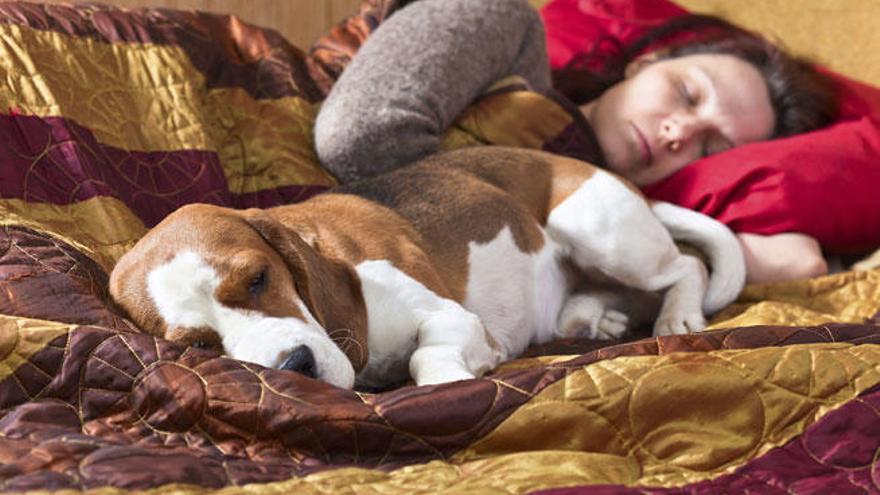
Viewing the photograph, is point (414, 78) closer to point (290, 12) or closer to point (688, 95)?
point (688, 95)

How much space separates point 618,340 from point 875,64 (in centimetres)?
163

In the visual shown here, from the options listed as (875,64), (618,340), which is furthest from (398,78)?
(875,64)

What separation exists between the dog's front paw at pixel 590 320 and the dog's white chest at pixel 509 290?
0.22 feet

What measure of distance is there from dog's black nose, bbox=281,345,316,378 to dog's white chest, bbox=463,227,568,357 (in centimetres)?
66

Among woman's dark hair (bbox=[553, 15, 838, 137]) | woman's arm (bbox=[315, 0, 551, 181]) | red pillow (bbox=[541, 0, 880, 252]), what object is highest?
woman's arm (bbox=[315, 0, 551, 181])

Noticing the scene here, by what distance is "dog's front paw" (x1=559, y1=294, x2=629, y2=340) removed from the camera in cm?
226

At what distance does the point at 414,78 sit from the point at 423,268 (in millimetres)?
694

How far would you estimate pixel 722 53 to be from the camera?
293 cm

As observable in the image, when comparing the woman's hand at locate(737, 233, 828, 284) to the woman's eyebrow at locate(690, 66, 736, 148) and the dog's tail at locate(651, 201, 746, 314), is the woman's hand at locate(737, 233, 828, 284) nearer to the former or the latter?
the dog's tail at locate(651, 201, 746, 314)

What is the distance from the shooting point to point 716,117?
2.69m

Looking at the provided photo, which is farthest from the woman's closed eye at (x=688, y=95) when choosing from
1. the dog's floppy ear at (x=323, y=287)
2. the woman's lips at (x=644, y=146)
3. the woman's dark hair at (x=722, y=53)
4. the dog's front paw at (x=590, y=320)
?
the dog's floppy ear at (x=323, y=287)

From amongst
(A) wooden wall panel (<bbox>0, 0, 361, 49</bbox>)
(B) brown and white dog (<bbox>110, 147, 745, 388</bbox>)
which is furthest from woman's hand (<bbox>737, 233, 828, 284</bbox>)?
(A) wooden wall panel (<bbox>0, 0, 361, 49</bbox>)

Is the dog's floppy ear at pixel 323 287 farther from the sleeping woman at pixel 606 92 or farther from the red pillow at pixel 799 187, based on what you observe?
the red pillow at pixel 799 187

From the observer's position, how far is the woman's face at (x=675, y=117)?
8.77 ft
